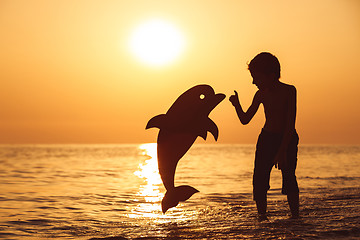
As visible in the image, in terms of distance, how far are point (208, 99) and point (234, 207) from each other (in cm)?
411

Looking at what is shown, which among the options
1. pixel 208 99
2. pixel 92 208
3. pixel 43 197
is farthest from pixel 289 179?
pixel 43 197

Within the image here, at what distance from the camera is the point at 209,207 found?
11062mm

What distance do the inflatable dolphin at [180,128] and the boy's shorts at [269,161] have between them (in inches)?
32.3

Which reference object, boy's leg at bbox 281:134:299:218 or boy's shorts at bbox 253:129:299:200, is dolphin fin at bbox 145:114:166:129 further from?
boy's leg at bbox 281:134:299:218

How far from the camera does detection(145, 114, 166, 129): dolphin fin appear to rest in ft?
24.3

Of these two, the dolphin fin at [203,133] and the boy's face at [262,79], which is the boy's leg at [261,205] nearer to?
the dolphin fin at [203,133]

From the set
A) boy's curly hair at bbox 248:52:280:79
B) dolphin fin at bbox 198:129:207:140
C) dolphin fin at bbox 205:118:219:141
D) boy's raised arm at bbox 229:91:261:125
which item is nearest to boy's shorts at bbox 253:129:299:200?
boy's raised arm at bbox 229:91:261:125

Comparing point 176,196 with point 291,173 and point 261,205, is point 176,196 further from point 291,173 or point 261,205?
point 291,173

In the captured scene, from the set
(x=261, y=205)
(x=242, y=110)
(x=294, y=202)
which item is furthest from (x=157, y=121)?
(x=294, y=202)

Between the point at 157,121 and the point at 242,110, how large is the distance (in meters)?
1.42

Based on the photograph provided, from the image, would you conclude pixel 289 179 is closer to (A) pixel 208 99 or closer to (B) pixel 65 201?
(A) pixel 208 99

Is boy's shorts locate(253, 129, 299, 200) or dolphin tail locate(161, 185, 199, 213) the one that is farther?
dolphin tail locate(161, 185, 199, 213)

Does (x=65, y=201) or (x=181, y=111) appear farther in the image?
(x=65, y=201)

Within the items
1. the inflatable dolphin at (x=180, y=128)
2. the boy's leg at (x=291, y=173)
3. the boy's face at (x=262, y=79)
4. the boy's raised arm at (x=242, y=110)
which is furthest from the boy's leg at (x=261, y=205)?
the boy's face at (x=262, y=79)
